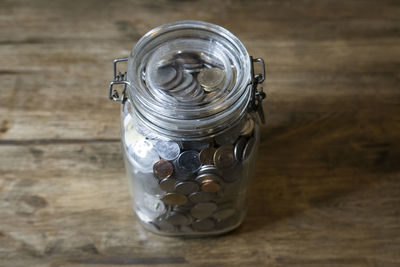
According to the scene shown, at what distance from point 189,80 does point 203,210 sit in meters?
0.24

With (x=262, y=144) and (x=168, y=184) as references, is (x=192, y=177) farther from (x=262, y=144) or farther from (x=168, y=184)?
(x=262, y=144)

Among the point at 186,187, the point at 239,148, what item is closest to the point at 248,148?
the point at 239,148

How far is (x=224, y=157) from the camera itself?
2.63ft

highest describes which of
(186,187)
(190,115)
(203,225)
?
(190,115)

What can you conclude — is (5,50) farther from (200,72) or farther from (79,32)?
(200,72)

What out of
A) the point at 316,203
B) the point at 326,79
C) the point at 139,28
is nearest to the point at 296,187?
the point at 316,203

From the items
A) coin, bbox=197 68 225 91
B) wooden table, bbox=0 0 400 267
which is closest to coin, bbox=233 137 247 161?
coin, bbox=197 68 225 91

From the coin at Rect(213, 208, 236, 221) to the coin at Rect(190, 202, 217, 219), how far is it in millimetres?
18

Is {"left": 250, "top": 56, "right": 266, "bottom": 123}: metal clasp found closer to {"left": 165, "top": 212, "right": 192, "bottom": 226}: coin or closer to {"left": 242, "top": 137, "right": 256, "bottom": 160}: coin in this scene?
{"left": 242, "top": 137, "right": 256, "bottom": 160}: coin

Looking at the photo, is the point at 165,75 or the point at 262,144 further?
the point at 262,144

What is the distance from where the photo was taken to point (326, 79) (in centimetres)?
113

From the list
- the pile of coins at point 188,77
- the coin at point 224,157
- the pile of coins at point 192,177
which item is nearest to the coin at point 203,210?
the pile of coins at point 192,177

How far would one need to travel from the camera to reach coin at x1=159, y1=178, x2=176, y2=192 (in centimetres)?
81

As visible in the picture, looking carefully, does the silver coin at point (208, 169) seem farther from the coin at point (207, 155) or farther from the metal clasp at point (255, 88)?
the metal clasp at point (255, 88)
